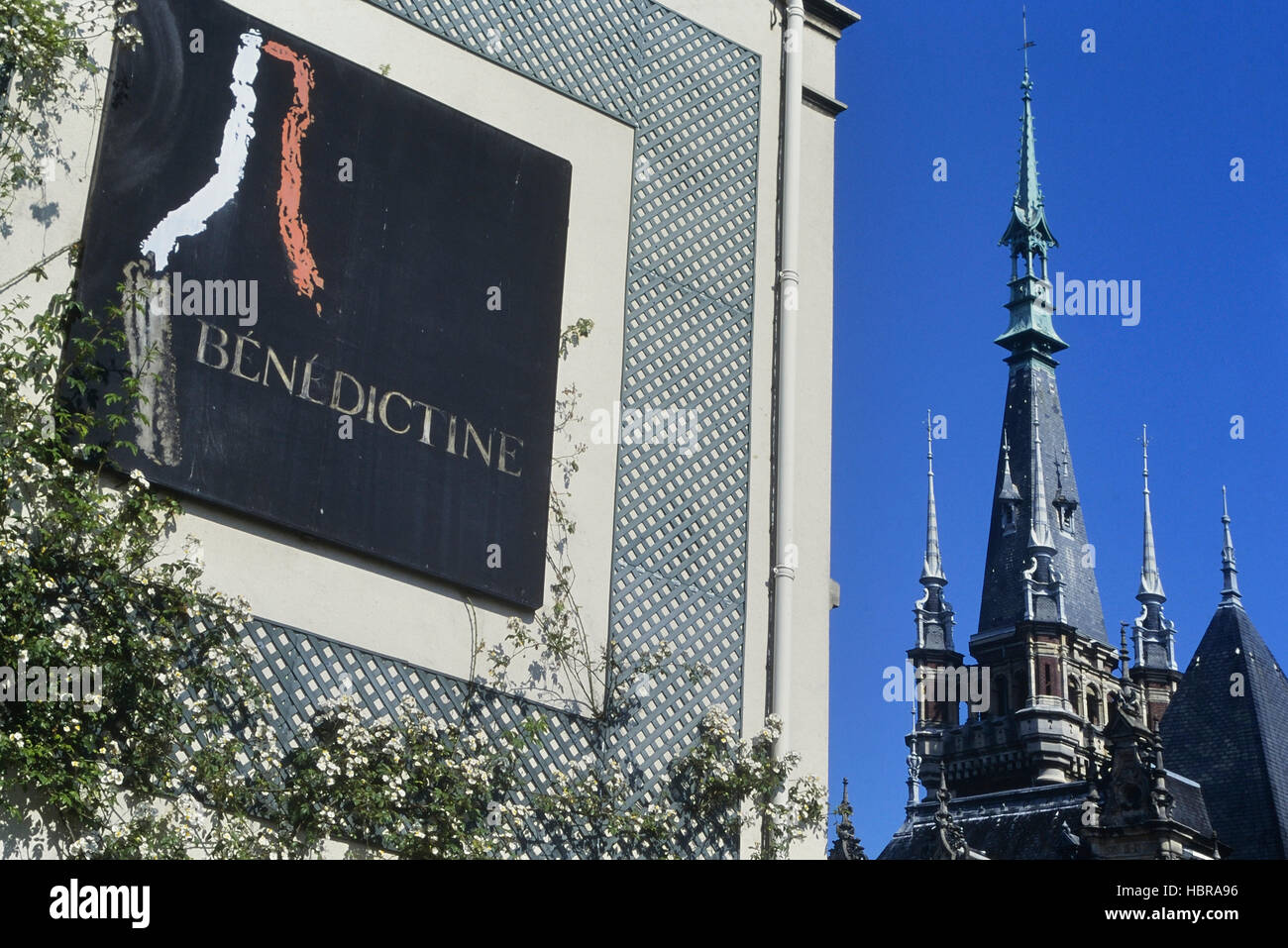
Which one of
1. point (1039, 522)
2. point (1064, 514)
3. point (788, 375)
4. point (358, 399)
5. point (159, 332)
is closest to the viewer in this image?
point (159, 332)

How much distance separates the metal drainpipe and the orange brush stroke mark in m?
3.87

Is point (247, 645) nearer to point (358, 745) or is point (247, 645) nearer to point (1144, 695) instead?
point (358, 745)

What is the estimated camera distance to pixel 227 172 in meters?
11.1

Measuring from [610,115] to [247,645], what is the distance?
538 centimetres

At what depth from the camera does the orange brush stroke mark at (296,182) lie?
11.4 metres

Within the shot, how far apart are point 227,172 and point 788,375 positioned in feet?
15.2

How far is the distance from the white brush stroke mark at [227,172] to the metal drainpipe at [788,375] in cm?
448

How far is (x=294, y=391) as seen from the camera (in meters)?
11.1
